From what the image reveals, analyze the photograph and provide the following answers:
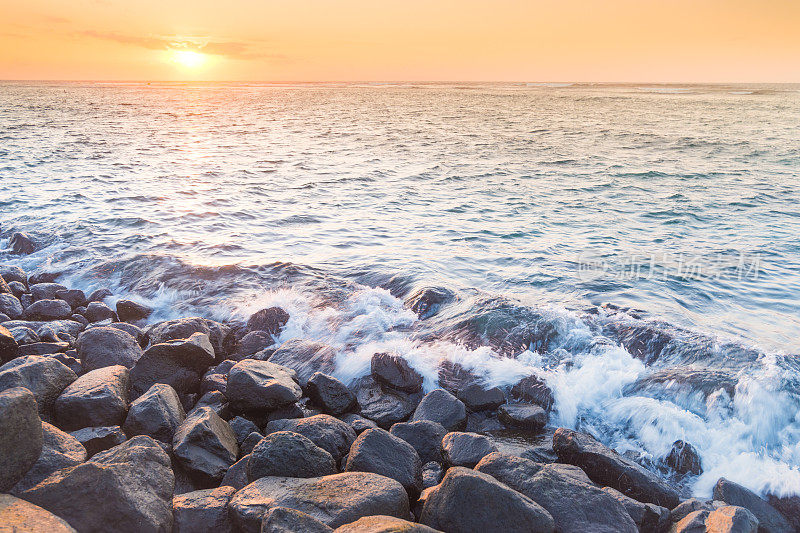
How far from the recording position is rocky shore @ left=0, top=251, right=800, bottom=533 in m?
3.44

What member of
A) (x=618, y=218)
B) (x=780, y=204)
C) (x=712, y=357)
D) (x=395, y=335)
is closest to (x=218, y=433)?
(x=395, y=335)

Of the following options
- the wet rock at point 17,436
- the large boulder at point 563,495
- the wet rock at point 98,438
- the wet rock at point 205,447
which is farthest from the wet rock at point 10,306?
the large boulder at point 563,495

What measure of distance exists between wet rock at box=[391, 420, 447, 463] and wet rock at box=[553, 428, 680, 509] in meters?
1.11

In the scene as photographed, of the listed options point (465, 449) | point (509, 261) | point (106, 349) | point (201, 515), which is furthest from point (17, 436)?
point (509, 261)

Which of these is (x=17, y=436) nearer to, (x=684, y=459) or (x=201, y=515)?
(x=201, y=515)

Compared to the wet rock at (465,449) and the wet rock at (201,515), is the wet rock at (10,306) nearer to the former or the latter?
the wet rock at (201,515)

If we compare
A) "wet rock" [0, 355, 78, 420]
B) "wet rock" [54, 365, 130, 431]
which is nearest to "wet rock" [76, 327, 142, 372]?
"wet rock" [0, 355, 78, 420]

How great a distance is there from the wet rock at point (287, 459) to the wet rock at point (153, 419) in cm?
106

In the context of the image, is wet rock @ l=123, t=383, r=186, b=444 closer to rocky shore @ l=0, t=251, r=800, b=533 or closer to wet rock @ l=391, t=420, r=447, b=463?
rocky shore @ l=0, t=251, r=800, b=533

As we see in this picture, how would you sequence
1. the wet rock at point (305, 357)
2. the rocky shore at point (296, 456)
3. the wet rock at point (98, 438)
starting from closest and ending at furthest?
1. the rocky shore at point (296, 456)
2. the wet rock at point (98, 438)
3. the wet rock at point (305, 357)

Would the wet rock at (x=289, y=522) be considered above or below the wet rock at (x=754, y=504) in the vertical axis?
above

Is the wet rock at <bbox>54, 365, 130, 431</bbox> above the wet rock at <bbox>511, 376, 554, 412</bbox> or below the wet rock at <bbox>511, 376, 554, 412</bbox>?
above

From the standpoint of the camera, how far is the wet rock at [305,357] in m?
6.68

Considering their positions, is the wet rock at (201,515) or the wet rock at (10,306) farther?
the wet rock at (10,306)
